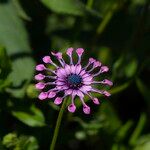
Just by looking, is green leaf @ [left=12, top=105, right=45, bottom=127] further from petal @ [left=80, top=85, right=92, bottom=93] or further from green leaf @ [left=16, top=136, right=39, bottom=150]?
petal @ [left=80, top=85, right=92, bottom=93]

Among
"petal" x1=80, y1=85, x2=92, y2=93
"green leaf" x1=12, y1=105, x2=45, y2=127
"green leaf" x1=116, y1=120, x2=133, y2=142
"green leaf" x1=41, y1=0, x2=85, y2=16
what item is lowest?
"petal" x1=80, y1=85, x2=92, y2=93

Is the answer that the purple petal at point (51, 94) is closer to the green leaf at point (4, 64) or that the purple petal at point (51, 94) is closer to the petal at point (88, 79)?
the petal at point (88, 79)

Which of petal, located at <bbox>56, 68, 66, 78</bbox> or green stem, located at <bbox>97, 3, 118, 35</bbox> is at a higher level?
green stem, located at <bbox>97, 3, 118, 35</bbox>

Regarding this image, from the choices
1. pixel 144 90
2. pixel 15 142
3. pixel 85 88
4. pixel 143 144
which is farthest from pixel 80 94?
pixel 144 90

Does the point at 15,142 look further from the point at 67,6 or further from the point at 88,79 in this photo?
the point at 67,6

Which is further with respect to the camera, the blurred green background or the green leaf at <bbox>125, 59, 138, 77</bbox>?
the green leaf at <bbox>125, 59, 138, 77</bbox>

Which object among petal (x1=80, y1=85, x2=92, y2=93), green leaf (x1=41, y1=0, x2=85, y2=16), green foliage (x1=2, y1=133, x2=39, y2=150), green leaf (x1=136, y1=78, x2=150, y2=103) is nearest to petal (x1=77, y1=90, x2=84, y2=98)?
petal (x1=80, y1=85, x2=92, y2=93)

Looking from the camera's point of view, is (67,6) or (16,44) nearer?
(67,6)

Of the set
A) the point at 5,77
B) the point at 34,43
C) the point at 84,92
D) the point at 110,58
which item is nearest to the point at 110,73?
the point at 110,58
